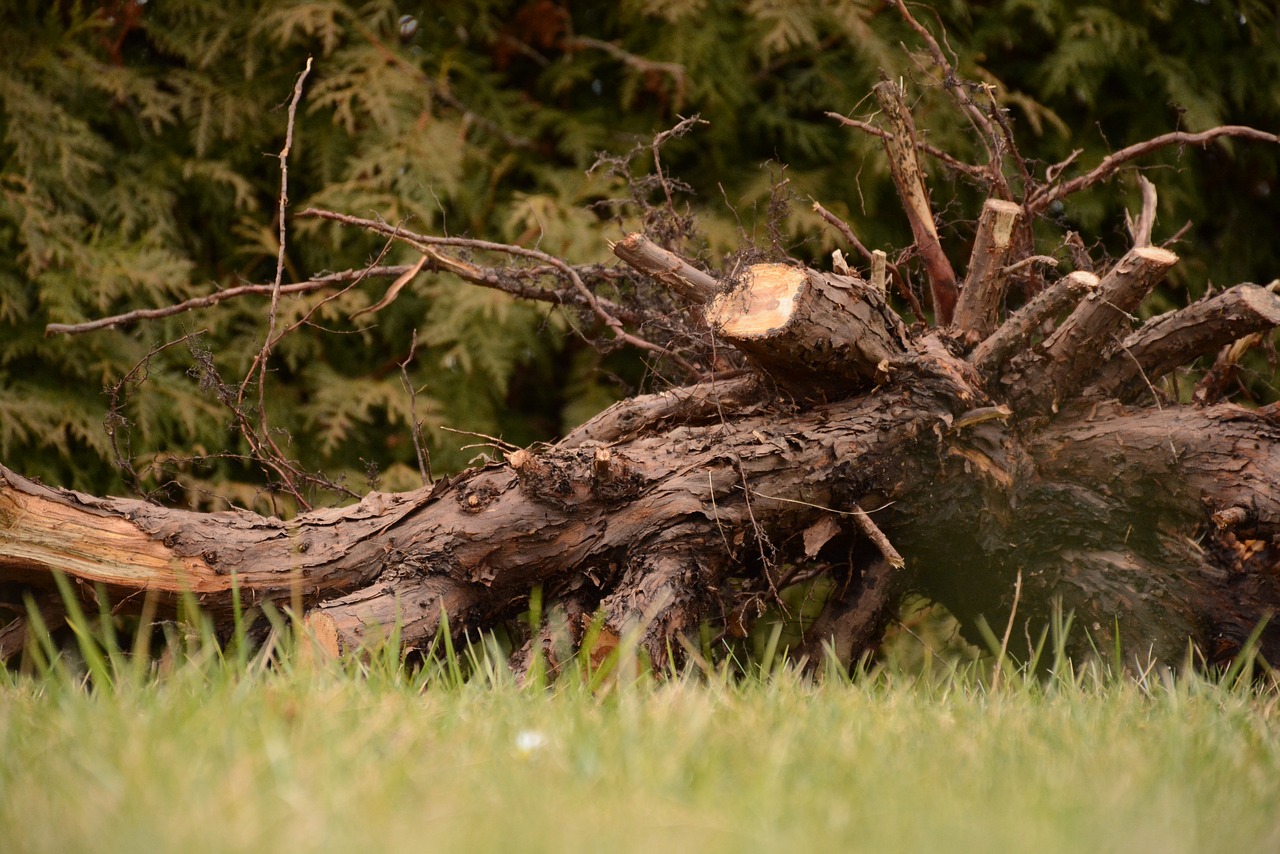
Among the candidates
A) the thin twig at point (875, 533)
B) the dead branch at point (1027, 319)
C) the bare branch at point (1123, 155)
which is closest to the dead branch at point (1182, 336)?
the dead branch at point (1027, 319)

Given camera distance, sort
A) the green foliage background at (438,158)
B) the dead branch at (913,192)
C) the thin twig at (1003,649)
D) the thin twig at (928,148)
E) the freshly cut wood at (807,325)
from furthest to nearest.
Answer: the green foliage background at (438,158)
the thin twig at (928,148)
the dead branch at (913,192)
the freshly cut wood at (807,325)
the thin twig at (1003,649)

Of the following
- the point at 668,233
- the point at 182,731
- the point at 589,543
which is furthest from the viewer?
the point at 668,233

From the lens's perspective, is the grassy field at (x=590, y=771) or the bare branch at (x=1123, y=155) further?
the bare branch at (x=1123, y=155)

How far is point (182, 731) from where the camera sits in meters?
1.49

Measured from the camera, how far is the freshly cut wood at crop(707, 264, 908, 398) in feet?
9.20

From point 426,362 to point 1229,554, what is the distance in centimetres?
348

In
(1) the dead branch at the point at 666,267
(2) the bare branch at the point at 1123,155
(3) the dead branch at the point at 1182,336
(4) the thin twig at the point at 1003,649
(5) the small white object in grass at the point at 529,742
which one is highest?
(2) the bare branch at the point at 1123,155

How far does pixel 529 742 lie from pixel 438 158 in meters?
3.88

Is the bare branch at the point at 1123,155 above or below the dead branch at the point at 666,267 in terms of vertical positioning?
above

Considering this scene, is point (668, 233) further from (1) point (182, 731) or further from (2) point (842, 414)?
(1) point (182, 731)

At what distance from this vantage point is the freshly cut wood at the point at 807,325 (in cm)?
280

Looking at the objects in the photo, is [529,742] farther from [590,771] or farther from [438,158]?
[438,158]

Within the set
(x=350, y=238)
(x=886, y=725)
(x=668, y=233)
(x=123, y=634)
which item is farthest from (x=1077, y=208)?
(x=123, y=634)

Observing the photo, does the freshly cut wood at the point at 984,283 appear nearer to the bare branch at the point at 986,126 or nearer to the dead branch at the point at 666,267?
the bare branch at the point at 986,126
